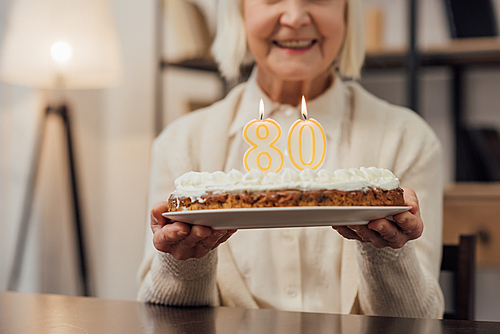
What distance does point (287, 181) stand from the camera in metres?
0.73

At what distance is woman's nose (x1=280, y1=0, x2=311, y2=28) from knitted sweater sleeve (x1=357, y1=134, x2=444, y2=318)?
1.27 feet

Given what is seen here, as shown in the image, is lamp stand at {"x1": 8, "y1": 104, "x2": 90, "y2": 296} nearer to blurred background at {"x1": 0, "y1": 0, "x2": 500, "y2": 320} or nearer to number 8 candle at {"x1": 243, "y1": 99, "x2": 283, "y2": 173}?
blurred background at {"x1": 0, "y1": 0, "x2": 500, "y2": 320}

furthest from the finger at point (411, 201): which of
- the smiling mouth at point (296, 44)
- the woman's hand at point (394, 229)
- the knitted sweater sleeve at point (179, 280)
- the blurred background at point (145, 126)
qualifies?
the blurred background at point (145, 126)

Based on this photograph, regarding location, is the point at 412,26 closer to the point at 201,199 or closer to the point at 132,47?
the point at 132,47

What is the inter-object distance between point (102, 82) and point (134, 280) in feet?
3.30

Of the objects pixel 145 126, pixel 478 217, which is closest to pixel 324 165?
pixel 478 217

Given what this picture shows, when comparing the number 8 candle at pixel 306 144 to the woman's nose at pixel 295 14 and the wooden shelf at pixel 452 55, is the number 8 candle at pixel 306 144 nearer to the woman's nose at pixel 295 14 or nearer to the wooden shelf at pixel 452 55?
the woman's nose at pixel 295 14

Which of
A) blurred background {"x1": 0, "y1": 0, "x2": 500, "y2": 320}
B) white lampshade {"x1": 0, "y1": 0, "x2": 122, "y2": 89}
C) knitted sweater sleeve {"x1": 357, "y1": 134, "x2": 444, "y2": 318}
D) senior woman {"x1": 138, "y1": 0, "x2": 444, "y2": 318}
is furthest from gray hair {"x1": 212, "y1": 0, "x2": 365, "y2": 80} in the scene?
white lampshade {"x1": 0, "y1": 0, "x2": 122, "y2": 89}

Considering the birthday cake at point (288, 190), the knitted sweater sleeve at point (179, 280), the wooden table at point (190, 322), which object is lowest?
the wooden table at point (190, 322)

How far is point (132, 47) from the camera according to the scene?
2.72 meters

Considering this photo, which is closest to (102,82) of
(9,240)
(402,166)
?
(9,240)

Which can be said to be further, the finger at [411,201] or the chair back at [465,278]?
the chair back at [465,278]

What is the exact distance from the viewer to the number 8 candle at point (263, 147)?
2.81 ft

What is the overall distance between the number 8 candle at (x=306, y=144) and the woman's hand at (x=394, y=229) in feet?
0.36
